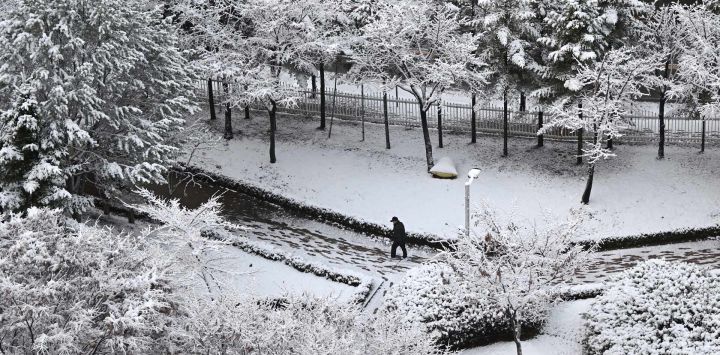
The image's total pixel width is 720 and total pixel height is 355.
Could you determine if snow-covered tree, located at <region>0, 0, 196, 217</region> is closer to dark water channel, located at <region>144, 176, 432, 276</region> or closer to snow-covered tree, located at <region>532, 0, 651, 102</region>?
dark water channel, located at <region>144, 176, 432, 276</region>

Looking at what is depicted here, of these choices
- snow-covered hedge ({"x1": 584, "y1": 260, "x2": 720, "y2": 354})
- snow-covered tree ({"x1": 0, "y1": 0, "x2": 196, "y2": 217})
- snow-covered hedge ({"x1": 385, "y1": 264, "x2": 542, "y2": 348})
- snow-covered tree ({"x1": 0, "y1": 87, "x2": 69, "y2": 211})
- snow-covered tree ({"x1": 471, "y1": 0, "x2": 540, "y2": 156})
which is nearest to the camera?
snow-covered hedge ({"x1": 584, "y1": 260, "x2": 720, "y2": 354})

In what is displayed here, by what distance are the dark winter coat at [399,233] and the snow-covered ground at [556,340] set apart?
6.35m

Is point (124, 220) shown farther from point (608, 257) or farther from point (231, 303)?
point (608, 257)

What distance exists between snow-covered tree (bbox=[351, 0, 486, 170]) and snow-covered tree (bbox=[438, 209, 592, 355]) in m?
13.3

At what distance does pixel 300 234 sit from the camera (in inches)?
1289

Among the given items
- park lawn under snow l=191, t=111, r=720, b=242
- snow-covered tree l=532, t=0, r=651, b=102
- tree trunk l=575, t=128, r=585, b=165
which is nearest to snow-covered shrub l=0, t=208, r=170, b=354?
park lawn under snow l=191, t=111, r=720, b=242

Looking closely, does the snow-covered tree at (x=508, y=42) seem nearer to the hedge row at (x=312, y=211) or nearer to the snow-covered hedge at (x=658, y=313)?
the hedge row at (x=312, y=211)

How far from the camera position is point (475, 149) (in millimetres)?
38562

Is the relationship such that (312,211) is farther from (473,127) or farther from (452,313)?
(452,313)

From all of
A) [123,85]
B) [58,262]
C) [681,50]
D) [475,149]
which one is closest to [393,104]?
[475,149]

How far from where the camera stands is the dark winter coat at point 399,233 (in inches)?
1139

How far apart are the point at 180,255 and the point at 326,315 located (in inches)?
249

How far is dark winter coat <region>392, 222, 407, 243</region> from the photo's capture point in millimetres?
28938

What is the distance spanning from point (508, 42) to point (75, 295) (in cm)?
2343
